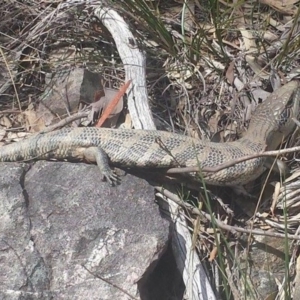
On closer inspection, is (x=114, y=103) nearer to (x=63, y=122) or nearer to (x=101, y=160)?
(x=63, y=122)

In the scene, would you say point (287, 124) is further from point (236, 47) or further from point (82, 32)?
point (82, 32)

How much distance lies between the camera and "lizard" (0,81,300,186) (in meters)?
4.18

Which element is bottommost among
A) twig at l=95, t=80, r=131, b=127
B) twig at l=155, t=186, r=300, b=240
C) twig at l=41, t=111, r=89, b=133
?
twig at l=155, t=186, r=300, b=240

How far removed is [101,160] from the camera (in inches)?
163

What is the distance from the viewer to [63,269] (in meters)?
3.65

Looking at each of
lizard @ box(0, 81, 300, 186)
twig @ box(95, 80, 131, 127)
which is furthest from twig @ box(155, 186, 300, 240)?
twig @ box(95, 80, 131, 127)

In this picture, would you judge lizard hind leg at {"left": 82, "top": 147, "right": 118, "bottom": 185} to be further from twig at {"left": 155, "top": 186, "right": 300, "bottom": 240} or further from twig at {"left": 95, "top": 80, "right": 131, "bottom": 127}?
twig at {"left": 95, "top": 80, "right": 131, "bottom": 127}

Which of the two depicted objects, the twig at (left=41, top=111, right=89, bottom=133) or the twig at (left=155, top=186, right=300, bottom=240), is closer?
the twig at (left=155, top=186, right=300, bottom=240)

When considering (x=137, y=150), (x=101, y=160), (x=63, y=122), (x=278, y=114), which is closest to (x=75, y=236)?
(x=101, y=160)

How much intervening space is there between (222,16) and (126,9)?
672mm

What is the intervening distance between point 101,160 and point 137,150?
0.22m

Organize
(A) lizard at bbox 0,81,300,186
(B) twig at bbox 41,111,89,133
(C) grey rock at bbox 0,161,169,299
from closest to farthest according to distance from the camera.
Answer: (C) grey rock at bbox 0,161,169,299 → (A) lizard at bbox 0,81,300,186 → (B) twig at bbox 41,111,89,133

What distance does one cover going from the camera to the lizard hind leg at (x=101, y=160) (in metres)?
4.01

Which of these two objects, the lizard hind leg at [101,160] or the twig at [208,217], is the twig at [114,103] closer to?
the lizard hind leg at [101,160]
